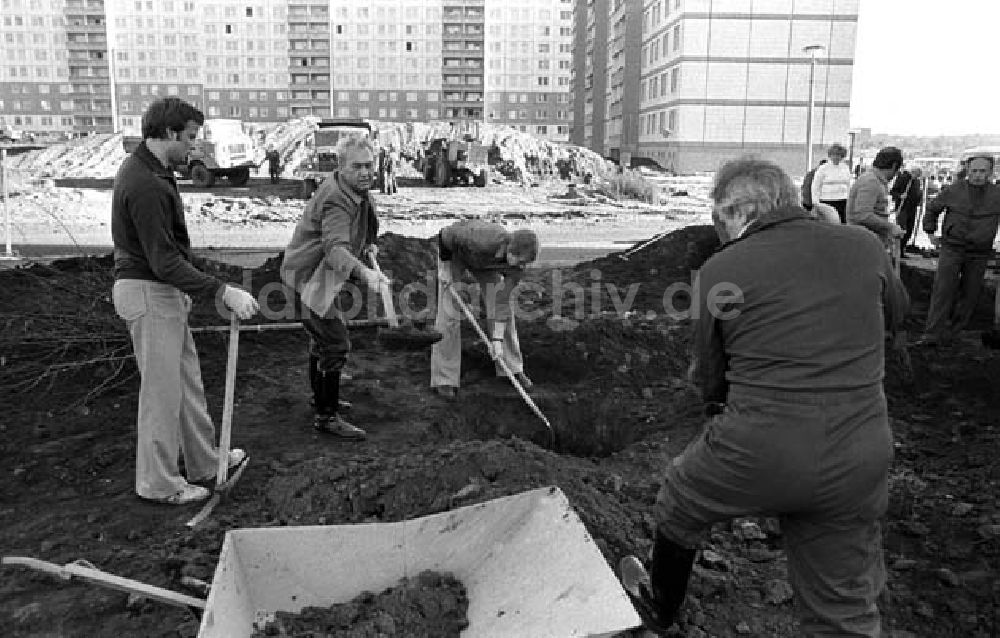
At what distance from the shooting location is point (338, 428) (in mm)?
4641

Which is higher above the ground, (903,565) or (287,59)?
(287,59)

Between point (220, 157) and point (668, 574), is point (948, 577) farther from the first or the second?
point (220, 157)

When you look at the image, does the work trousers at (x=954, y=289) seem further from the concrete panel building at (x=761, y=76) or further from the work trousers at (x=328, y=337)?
the concrete panel building at (x=761, y=76)

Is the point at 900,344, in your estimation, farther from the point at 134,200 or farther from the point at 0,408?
the point at 0,408

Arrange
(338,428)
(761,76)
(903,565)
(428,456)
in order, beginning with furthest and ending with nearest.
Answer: (761,76) < (338,428) < (428,456) < (903,565)

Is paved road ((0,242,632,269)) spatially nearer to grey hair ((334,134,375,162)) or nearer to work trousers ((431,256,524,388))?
→ work trousers ((431,256,524,388))

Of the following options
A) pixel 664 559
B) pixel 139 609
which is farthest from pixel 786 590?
pixel 139 609

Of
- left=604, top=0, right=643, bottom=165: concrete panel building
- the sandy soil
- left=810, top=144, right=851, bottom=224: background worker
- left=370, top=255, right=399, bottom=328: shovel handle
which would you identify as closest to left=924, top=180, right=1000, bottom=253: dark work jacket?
the sandy soil

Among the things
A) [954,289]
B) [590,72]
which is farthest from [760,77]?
[954,289]

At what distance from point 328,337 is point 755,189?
2.81m

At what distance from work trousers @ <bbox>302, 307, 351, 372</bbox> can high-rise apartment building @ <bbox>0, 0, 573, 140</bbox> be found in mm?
67828

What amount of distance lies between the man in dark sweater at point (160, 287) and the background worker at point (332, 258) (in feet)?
2.37

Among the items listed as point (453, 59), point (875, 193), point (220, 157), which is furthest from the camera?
point (453, 59)

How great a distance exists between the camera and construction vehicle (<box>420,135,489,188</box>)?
98.2 feet
